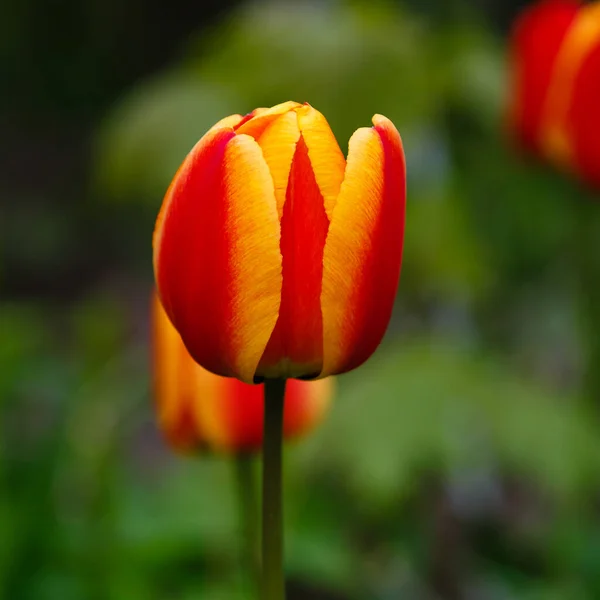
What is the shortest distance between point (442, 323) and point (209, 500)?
2.04 feet

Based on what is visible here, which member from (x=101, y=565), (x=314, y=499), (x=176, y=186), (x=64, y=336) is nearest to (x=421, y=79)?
(x=314, y=499)

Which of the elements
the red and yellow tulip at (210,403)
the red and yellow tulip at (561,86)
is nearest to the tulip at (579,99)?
the red and yellow tulip at (561,86)

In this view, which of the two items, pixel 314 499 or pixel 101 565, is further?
pixel 314 499

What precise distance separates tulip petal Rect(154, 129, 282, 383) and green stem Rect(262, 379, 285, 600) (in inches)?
1.1

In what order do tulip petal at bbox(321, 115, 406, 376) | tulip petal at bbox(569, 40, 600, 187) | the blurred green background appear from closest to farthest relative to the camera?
tulip petal at bbox(321, 115, 406, 376)
tulip petal at bbox(569, 40, 600, 187)
the blurred green background

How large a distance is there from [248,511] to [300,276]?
0.31 metres

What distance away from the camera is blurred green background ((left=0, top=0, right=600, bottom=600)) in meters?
1.21

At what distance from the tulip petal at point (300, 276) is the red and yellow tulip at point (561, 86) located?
0.67 m

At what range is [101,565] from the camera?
107 cm

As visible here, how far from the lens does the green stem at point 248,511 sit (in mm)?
691

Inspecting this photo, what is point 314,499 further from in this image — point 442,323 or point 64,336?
point 64,336

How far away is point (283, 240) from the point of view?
1.38 feet

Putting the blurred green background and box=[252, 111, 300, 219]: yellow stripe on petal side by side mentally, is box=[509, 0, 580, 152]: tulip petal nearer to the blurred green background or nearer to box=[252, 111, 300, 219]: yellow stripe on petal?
the blurred green background

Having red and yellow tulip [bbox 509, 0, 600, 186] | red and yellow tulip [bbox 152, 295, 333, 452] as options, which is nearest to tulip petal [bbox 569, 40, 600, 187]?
red and yellow tulip [bbox 509, 0, 600, 186]
